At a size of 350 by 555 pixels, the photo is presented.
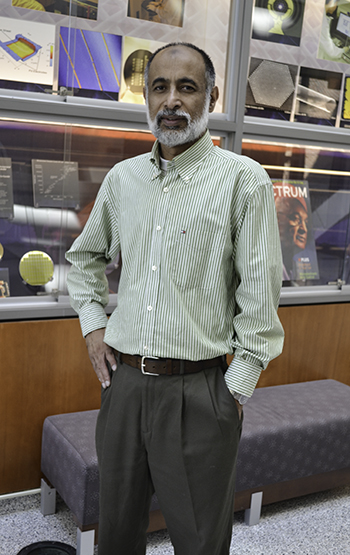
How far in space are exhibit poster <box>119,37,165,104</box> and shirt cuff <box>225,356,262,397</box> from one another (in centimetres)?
162

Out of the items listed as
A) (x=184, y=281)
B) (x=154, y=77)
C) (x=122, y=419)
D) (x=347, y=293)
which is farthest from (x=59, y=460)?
(x=347, y=293)

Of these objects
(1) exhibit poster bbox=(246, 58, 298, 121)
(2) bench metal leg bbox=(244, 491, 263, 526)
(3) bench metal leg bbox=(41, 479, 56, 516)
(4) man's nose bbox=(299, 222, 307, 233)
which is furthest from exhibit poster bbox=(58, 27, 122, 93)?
(2) bench metal leg bbox=(244, 491, 263, 526)

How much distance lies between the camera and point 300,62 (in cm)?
316

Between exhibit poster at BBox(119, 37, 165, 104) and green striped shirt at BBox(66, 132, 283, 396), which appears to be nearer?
green striped shirt at BBox(66, 132, 283, 396)

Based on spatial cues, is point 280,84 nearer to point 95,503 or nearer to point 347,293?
point 347,293

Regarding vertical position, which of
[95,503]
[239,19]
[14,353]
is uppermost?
[239,19]

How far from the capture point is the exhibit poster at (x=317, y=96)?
10.5ft

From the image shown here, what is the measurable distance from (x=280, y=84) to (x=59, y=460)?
85.8 inches

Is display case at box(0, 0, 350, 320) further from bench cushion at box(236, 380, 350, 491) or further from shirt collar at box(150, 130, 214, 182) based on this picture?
shirt collar at box(150, 130, 214, 182)

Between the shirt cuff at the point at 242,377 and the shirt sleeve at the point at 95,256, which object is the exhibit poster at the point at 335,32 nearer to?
the shirt sleeve at the point at 95,256

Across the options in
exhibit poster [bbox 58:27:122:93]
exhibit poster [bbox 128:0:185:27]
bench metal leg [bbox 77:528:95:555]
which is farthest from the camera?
exhibit poster [bbox 128:0:185:27]

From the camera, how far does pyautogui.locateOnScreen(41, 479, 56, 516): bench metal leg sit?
2.51m

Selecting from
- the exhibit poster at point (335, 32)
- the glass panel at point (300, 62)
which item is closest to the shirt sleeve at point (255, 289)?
the glass panel at point (300, 62)

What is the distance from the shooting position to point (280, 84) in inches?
122
